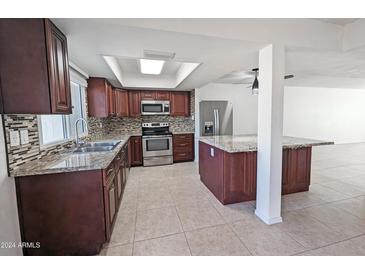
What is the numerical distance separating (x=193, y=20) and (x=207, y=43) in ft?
1.07

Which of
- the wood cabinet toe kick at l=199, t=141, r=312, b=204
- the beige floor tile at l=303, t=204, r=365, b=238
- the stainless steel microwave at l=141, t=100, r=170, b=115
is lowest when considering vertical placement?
the beige floor tile at l=303, t=204, r=365, b=238

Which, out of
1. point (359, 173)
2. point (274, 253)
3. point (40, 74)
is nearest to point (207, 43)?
point (40, 74)

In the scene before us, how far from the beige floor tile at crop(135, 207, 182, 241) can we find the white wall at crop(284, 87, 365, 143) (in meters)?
5.83

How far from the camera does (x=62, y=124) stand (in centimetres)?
250

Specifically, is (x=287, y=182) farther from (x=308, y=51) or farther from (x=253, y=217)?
(x=308, y=51)

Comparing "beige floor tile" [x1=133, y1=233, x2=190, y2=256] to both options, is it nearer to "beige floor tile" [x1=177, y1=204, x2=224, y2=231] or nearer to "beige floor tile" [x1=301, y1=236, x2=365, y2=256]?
"beige floor tile" [x1=177, y1=204, x2=224, y2=231]

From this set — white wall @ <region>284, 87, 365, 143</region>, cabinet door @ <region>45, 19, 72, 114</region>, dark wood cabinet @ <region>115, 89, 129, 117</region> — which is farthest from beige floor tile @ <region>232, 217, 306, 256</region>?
white wall @ <region>284, 87, 365, 143</region>

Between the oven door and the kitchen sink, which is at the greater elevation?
the kitchen sink

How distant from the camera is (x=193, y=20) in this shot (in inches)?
60.6

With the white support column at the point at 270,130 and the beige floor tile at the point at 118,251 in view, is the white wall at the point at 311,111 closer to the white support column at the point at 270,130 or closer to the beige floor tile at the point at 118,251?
the white support column at the point at 270,130

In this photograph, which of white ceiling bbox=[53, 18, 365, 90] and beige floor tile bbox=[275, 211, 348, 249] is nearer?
white ceiling bbox=[53, 18, 365, 90]

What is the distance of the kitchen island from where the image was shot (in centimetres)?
239

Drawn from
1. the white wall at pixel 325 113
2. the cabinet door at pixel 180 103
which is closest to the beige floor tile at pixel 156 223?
the cabinet door at pixel 180 103

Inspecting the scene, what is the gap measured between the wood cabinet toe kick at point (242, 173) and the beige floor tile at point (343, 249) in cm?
103
